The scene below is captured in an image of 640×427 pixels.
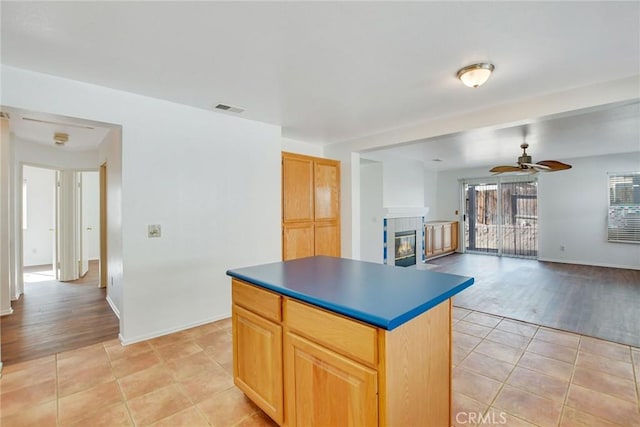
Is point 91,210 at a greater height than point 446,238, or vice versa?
point 91,210

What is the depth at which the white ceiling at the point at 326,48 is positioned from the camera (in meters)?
1.61

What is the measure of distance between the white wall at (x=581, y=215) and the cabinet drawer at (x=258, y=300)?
782 centimetres

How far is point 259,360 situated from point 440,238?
698cm

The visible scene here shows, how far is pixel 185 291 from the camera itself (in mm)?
3113

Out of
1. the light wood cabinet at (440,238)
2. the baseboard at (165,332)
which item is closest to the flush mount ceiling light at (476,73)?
the baseboard at (165,332)

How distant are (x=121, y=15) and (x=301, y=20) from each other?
3.32 ft

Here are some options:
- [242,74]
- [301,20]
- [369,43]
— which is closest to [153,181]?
[242,74]

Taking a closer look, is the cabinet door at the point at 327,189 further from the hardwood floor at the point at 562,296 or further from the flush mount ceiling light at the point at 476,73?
the flush mount ceiling light at the point at 476,73

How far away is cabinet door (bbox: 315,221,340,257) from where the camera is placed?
440 centimetres

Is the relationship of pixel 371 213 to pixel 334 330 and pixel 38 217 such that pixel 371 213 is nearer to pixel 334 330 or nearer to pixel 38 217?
pixel 334 330

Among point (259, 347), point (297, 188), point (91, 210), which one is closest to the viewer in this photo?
point (259, 347)

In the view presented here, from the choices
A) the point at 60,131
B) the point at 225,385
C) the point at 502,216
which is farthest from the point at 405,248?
the point at 60,131

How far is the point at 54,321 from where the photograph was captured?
3.30 m

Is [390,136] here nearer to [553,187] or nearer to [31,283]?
[553,187]
